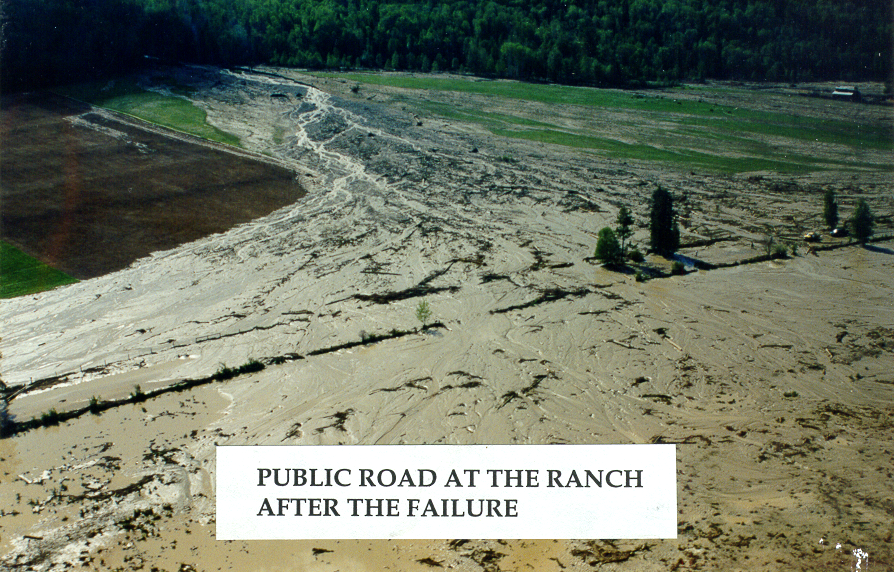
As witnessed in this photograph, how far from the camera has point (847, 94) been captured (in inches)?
2901

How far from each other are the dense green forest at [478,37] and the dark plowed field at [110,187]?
12966 mm

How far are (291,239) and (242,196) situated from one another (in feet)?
29.3

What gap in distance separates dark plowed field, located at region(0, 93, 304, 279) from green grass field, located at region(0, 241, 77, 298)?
1.87 feet

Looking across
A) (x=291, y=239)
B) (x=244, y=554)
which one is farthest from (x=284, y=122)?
(x=244, y=554)

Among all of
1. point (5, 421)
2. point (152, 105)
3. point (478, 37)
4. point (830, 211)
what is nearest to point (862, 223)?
point (830, 211)

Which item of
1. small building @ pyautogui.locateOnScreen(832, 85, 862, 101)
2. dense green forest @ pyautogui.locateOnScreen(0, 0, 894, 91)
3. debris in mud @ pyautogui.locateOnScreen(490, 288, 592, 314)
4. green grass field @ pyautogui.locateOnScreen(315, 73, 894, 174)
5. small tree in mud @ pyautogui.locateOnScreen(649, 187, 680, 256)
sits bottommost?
debris in mud @ pyautogui.locateOnScreen(490, 288, 592, 314)

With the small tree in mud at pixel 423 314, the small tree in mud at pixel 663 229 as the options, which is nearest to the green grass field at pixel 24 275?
the small tree in mud at pixel 423 314

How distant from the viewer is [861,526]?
1449 cm

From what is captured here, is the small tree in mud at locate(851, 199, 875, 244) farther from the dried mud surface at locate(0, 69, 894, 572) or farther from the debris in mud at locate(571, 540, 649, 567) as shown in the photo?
Answer: the debris in mud at locate(571, 540, 649, 567)

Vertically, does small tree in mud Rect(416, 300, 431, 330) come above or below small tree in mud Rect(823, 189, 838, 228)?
below
